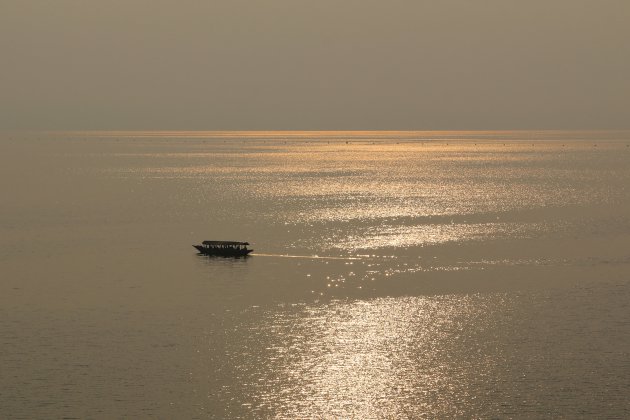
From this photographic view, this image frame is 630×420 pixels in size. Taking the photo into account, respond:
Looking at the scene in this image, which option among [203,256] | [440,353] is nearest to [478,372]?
[440,353]

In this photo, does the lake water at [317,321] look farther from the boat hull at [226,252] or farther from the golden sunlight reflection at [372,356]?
the boat hull at [226,252]

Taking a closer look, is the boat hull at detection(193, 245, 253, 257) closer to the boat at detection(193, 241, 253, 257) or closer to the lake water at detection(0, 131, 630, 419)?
the boat at detection(193, 241, 253, 257)

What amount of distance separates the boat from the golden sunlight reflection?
27173 millimetres

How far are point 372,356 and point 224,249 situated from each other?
44251 mm

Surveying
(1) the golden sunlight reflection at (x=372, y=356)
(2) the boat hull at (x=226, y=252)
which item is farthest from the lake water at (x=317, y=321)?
(2) the boat hull at (x=226, y=252)

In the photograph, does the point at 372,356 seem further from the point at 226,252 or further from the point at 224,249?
the point at 224,249

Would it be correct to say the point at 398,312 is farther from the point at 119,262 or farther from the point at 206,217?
the point at 206,217

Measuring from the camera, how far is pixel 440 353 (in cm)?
6406

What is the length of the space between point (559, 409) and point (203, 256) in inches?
2343

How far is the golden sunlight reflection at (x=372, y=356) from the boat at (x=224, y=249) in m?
27.2

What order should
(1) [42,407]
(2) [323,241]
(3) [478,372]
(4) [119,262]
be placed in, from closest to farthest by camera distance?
(1) [42,407], (3) [478,372], (4) [119,262], (2) [323,241]

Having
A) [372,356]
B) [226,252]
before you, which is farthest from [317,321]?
[226,252]

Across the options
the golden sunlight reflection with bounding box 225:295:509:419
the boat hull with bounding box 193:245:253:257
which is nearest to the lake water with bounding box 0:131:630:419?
the golden sunlight reflection with bounding box 225:295:509:419

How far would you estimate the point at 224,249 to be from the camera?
105 metres
